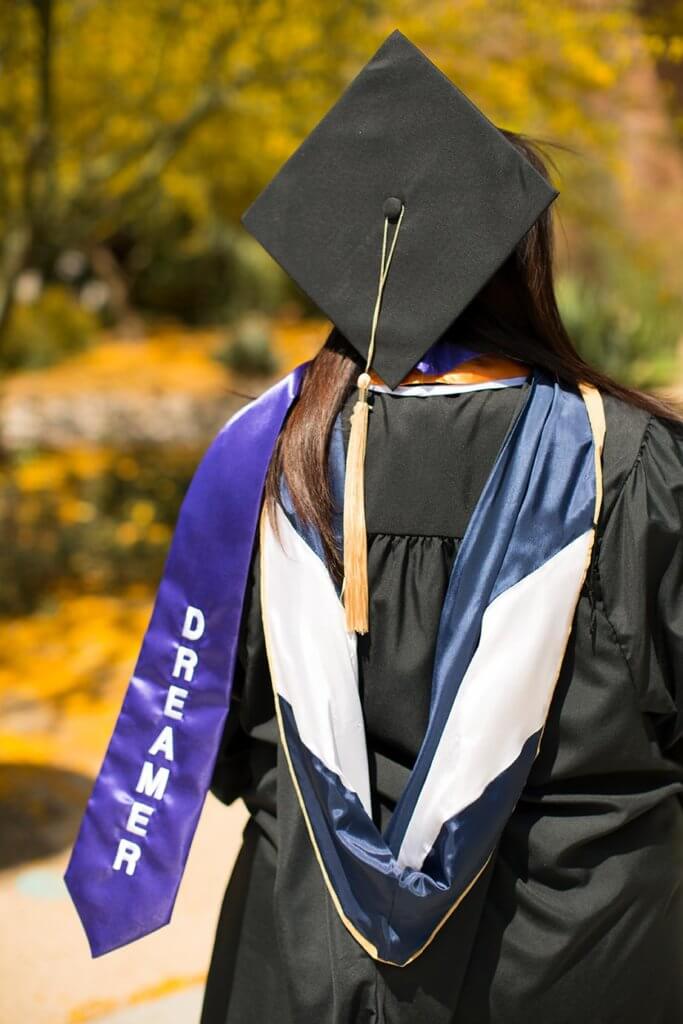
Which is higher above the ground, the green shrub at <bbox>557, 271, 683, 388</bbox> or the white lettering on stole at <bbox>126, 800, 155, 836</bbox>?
the green shrub at <bbox>557, 271, 683, 388</bbox>

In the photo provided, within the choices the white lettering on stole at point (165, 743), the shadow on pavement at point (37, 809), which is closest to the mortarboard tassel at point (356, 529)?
the white lettering on stole at point (165, 743)

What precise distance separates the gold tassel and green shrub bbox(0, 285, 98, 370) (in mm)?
11505

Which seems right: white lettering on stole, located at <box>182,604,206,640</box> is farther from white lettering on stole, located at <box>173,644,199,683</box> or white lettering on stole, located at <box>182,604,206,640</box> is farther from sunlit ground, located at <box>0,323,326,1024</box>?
sunlit ground, located at <box>0,323,326,1024</box>

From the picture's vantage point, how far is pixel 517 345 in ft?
5.43

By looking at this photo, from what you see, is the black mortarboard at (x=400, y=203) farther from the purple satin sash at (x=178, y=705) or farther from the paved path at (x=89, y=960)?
the paved path at (x=89, y=960)

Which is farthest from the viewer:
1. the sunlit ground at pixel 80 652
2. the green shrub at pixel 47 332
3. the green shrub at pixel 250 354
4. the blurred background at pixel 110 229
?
the green shrub at pixel 47 332

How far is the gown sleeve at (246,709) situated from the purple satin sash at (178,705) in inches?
1.4

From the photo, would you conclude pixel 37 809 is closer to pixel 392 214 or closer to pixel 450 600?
pixel 450 600

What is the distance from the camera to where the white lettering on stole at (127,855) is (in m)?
1.87

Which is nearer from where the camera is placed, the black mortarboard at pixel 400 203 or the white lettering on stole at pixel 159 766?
the black mortarboard at pixel 400 203

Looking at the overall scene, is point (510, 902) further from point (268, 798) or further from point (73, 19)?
point (73, 19)

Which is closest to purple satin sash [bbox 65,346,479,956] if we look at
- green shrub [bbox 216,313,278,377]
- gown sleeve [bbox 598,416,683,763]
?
gown sleeve [bbox 598,416,683,763]

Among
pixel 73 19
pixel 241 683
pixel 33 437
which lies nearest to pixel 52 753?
pixel 241 683

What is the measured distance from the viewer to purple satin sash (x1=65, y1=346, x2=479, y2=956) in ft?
5.74
